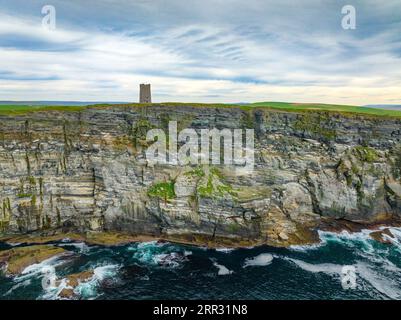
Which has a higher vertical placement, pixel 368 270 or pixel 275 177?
pixel 275 177

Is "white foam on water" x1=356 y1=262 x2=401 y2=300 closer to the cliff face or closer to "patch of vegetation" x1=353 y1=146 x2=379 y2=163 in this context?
the cliff face

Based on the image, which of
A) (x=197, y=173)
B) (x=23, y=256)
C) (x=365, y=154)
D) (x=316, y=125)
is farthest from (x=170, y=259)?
(x=365, y=154)

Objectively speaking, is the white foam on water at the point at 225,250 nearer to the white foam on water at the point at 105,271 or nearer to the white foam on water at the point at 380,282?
the white foam on water at the point at 105,271

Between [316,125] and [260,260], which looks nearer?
[260,260]

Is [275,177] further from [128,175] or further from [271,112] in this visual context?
[128,175]

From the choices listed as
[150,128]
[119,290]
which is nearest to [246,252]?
[119,290]

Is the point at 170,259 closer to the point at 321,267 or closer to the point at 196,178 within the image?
the point at 196,178
